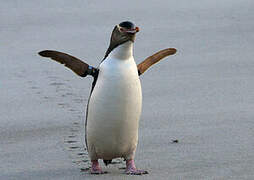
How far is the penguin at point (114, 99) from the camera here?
4898 mm

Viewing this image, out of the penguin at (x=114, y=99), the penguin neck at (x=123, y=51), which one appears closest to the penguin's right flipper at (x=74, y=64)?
the penguin at (x=114, y=99)

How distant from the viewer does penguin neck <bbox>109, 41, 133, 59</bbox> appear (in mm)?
4883

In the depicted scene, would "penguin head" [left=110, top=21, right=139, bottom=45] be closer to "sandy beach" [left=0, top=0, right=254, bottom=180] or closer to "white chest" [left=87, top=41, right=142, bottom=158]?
"white chest" [left=87, top=41, right=142, bottom=158]

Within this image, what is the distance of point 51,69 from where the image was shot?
8.88 m

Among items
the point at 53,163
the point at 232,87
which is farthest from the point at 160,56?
the point at 232,87

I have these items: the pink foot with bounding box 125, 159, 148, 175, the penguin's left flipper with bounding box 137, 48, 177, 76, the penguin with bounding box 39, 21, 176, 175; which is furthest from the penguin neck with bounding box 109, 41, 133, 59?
the pink foot with bounding box 125, 159, 148, 175

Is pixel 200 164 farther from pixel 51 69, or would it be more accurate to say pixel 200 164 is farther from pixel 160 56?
pixel 51 69

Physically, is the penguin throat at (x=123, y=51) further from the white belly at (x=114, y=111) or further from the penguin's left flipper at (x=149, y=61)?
the penguin's left flipper at (x=149, y=61)

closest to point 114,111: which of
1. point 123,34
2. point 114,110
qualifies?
point 114,110

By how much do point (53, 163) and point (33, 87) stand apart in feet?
8.89

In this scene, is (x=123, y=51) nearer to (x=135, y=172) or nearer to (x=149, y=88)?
(x=135, y=172)

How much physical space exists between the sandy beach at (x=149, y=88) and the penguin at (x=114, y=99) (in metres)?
0.19

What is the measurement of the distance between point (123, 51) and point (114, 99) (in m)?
0.31

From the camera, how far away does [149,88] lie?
791 centimetres
